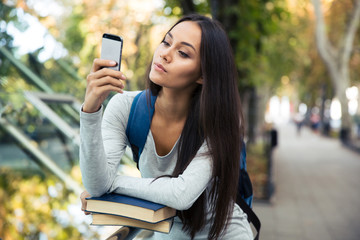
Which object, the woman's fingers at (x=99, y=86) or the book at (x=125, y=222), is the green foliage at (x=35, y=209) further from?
the woman's fingers at (x=99, y=86)

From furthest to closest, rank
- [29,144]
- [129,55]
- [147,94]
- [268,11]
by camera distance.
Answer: [129,55] → [268,11] → [29,144] → [147,94]

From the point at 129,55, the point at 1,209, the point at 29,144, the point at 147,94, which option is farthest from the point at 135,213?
the point at 129,55

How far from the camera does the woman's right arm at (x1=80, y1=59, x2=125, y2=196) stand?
122cm

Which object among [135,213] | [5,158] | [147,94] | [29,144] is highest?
[147,94]

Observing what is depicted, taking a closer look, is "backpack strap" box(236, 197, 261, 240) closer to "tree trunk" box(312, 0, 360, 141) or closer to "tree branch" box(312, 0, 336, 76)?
"tree branch" box(312, 0, 336, 76)

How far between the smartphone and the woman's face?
9.8 inches

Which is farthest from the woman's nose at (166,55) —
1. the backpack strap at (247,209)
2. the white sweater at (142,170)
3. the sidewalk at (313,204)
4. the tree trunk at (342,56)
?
the tree trunk at (342,56)

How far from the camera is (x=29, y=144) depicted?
196 inches

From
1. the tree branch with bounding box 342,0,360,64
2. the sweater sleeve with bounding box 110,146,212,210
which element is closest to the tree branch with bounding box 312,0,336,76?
the tree branch with bounding box 342,0,360,64

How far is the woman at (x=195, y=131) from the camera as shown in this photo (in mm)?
1456

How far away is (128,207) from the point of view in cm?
125

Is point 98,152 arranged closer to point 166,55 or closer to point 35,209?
point 166,55

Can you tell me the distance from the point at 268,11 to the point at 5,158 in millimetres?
4996

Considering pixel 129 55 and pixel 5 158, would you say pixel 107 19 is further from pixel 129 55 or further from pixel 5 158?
pixel 5 158
